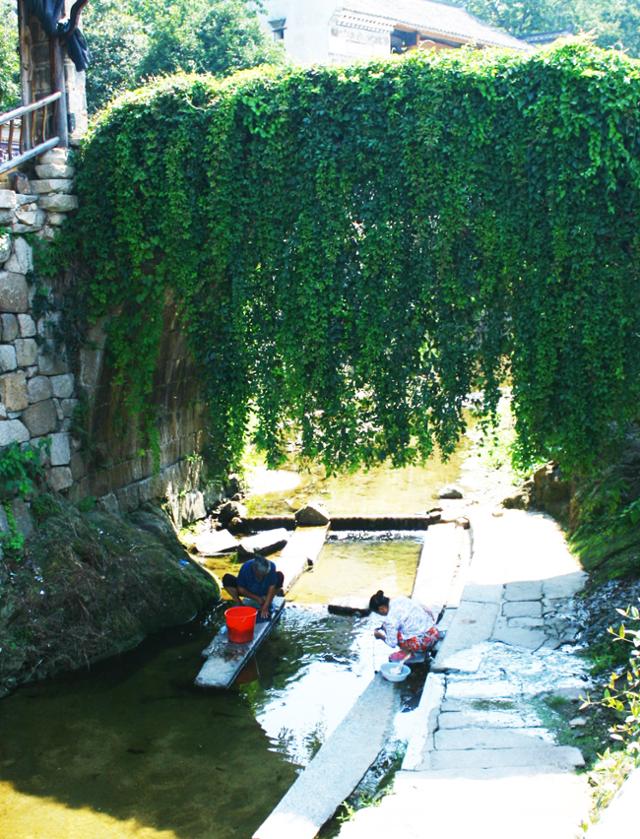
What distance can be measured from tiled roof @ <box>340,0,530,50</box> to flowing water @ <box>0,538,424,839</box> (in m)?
19.2

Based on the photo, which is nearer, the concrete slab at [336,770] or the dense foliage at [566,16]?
the concrete slab at [336,770]

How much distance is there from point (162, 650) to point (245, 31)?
52.9 ft

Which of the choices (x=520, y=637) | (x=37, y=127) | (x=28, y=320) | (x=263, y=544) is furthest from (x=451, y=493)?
(x=37, y=127)

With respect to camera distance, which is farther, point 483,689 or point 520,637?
point 520,637

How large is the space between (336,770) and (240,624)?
2437 mm

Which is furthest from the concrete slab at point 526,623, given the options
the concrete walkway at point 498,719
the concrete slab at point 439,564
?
the concrete slab at point 439,564

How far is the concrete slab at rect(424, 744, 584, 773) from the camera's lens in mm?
5543

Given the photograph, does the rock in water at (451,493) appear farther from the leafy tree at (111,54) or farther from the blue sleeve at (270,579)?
the leafy tree at (111,54)

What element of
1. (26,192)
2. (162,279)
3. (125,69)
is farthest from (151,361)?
(125,69)

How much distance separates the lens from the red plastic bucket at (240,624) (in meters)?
8.38

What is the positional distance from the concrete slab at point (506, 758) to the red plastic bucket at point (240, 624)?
9.56 ft

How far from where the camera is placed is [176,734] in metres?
7.10

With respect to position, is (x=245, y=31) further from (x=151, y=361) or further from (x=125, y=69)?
(x=151, y=361)

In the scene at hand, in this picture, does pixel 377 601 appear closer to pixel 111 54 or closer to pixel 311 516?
pixel 311 516
